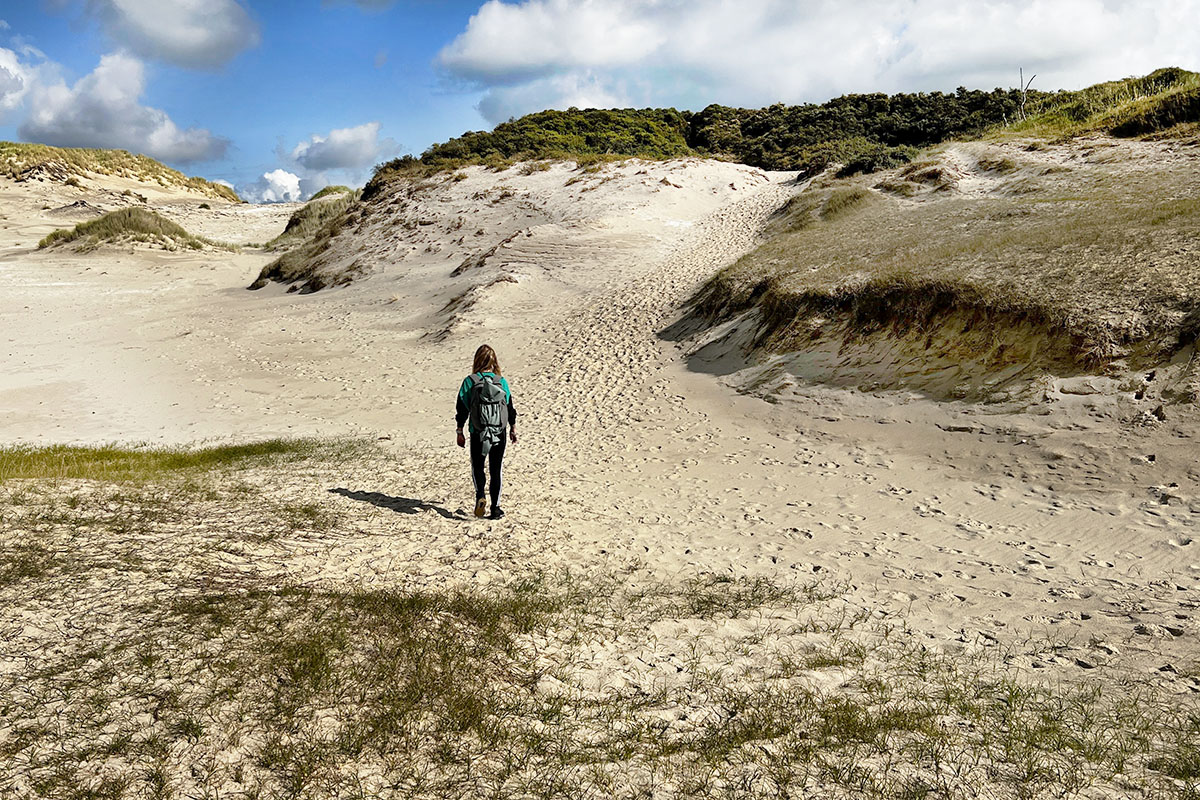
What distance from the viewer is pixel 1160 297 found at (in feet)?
33.4

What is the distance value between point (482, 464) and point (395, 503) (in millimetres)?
1670

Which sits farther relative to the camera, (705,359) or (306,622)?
(705,359)

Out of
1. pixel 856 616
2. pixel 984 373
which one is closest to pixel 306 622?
pixel 856 616

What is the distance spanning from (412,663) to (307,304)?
27.5m

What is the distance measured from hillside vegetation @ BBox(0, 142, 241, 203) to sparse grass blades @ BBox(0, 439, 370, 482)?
57.9 m

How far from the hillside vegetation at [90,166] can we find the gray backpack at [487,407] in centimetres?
6475

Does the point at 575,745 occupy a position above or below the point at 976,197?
below

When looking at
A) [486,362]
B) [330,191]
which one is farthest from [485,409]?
[330,191]

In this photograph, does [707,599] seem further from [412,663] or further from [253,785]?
[253,785]

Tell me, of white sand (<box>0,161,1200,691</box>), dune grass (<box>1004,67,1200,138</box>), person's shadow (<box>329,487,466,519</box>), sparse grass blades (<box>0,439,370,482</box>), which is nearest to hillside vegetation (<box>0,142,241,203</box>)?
white sand (<box>0,161,1200,691</box>)

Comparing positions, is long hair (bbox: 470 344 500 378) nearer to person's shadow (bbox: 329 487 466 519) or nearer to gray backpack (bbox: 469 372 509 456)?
gray backpack (bbox: 469 372 509 456)

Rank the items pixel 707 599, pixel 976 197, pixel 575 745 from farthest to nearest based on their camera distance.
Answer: pixel 976 197 < pixel 707 599 < pixel 575 745

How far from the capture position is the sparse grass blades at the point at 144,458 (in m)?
9.13

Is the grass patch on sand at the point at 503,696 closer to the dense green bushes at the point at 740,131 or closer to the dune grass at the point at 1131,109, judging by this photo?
the dune grass at the point at 1131,109
